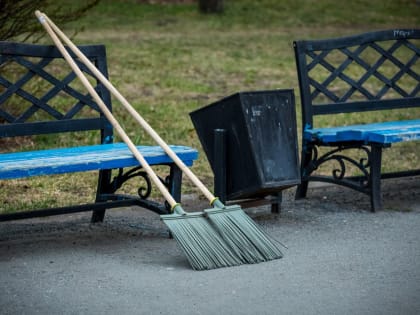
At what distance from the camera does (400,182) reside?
289 inches

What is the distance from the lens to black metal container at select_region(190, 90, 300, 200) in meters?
5.46

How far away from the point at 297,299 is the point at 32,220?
7.87 feet

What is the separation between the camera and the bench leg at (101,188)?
5.77 m

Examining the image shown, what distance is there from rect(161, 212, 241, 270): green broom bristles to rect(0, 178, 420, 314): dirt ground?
0.17 ft

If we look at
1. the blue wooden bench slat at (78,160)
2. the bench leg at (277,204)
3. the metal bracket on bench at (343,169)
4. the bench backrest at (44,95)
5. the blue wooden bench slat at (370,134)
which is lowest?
the bench leg at (277,204)

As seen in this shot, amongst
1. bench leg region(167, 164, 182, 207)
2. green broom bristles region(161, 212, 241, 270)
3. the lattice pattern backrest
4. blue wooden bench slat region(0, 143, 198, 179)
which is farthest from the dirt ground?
the lattice pattern backrest

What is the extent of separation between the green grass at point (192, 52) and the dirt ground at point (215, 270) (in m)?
0.95

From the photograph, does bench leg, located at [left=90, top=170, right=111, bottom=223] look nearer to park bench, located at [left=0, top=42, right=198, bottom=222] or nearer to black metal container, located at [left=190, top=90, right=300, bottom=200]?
park bench, located at [left=0, top=42, right=198, bottom=222]

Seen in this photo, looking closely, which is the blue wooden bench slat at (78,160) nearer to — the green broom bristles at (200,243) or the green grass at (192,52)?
the green broom bristles at (200,243)

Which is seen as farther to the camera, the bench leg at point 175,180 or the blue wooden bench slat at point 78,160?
the bench leg at point 175,180

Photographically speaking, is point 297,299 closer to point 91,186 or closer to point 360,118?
point 91,186

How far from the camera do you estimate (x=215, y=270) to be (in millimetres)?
4707

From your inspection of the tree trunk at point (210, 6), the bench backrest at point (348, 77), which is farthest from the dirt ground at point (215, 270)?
the tree trunk at point (210, 6)

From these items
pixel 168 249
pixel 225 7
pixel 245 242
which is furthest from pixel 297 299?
pixel 225 7
